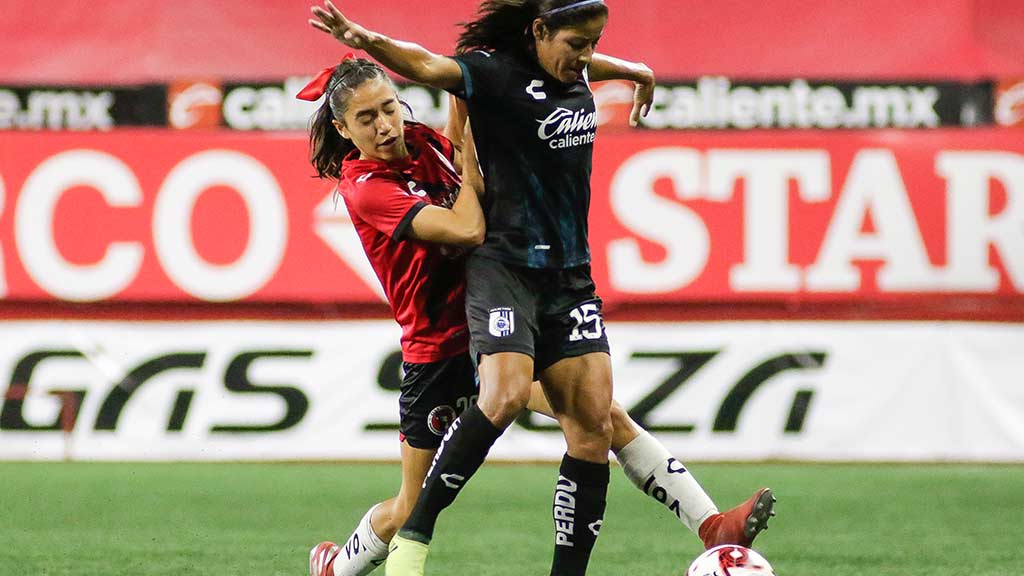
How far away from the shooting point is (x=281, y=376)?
10320mm

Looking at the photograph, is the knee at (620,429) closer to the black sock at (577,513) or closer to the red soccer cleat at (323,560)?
the black sock at (577,513)

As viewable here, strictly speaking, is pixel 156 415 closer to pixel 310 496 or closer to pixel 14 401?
pixel 14 401

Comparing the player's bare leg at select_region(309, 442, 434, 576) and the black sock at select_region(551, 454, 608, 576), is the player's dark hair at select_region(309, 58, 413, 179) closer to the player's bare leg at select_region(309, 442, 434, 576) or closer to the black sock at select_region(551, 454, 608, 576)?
the player's bare leg at select_region(309, 442, 434, 576)

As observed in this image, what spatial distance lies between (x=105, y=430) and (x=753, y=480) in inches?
176

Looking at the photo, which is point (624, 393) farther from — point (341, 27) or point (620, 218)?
point (341, 27)

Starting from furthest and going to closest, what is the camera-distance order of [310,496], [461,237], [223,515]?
[310,496] < [223,515] < [461,237]

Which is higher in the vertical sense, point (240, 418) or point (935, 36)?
point (935, 36)

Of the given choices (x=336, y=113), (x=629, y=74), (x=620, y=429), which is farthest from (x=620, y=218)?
(x=336, y=113)

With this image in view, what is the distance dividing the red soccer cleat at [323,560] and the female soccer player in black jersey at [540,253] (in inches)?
30.9

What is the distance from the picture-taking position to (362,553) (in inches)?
199

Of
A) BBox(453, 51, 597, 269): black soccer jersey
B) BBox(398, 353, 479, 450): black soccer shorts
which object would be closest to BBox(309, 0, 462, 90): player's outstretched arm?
BBox(453, 51, 597, 269): black soccer jersey

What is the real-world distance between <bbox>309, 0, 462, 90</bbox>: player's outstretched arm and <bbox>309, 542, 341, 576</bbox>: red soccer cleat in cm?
179

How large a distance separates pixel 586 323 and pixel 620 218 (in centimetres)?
578

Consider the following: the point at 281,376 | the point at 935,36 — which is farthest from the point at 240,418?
the point at 935,36
